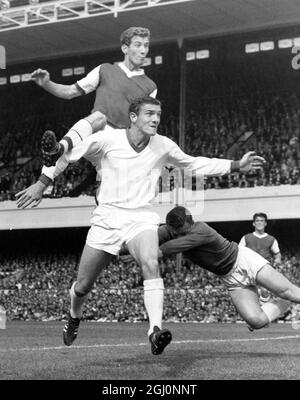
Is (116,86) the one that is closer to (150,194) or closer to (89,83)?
(89,83)

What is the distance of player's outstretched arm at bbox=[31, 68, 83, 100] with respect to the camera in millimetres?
7953

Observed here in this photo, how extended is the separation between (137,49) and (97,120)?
801 mm

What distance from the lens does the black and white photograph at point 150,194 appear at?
7.59m

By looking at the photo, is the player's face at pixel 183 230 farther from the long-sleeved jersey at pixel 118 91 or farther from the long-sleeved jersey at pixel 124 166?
the long-sleeved jersey at pixel 118 91

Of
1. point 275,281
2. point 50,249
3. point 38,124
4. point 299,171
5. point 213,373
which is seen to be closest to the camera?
point 213,373

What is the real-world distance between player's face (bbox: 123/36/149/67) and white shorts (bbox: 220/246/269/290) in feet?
7.14

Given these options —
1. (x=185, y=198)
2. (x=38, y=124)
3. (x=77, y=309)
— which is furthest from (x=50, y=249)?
(x=77, y=309)

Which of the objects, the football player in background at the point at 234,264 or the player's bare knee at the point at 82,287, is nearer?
the player's bare knee at the point at 82,287

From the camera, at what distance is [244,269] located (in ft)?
27.3

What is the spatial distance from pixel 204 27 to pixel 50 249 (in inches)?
455

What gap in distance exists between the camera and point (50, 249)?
118 feet

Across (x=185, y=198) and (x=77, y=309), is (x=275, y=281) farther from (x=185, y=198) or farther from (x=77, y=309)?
(x=185, y=198)

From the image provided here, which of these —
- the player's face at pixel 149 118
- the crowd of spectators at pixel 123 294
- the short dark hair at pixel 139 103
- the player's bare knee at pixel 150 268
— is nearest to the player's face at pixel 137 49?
the short dark hair at pixel 139 103

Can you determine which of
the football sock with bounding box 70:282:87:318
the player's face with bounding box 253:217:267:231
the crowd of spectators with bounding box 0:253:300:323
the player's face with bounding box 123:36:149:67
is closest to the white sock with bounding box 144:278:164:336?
the football sock with bounding box 70:282:87:318
